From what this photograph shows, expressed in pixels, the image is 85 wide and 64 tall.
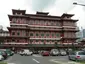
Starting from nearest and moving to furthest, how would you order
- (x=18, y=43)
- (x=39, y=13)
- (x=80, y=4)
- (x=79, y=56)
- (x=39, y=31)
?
1. (x=80, y=4)
2. (x=79, y=56)
3. (x=18, y=43)
4. (x=39, y=31)
5. (x=39, y=13)

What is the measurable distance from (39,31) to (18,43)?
38.3 feet

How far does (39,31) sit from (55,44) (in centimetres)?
952

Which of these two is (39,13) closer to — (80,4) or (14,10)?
(14,10)

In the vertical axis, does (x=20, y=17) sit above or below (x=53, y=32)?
above

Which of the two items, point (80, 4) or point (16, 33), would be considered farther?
point (16, 33)

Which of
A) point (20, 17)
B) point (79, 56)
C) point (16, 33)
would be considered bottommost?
point (79, 56)

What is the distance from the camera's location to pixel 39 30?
292 ft

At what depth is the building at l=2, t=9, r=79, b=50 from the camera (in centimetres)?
8412

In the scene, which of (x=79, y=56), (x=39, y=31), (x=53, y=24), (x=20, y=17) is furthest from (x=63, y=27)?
(x=79, y=56)

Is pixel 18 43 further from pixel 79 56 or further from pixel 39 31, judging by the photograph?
pixel 79 56

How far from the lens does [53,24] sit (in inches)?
3652

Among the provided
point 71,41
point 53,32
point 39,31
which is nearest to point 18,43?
point 39,31

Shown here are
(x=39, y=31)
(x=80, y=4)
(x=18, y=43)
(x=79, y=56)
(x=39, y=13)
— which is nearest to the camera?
A: (x=80, y=4)

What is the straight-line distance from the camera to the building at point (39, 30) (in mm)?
84125
